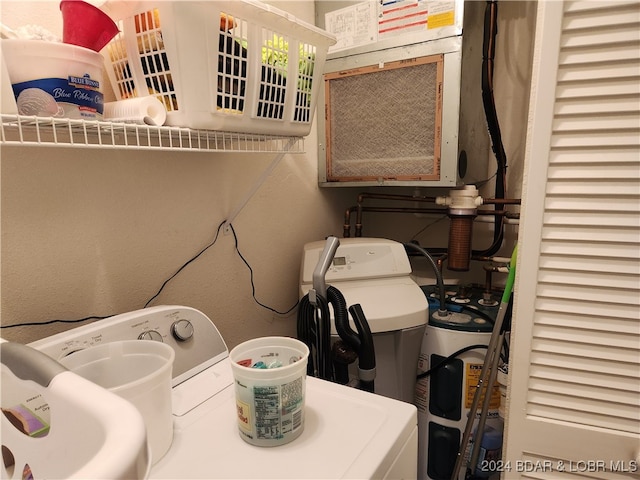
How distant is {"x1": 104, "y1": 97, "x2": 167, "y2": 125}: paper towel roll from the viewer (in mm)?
774

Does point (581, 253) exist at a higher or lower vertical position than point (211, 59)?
lower

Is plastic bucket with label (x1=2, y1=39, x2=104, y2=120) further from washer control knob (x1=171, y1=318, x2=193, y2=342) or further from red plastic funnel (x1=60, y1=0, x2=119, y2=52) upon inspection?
washer control knob (x1=171, y1=318, x2=193, y2=342)

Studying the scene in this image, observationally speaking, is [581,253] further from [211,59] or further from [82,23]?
[82,23]

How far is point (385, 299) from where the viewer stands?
4.50 ft

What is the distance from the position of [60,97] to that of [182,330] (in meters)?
0.54

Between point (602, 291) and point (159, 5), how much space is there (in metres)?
1.18

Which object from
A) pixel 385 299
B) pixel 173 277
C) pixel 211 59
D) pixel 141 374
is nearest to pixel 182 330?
pixel 141 374

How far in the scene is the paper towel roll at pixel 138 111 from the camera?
2.54 ft

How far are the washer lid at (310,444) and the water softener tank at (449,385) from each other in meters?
0.70

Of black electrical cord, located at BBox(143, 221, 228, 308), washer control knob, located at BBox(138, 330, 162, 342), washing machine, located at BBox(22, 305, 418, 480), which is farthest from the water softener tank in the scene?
washer control knob, located at BBox(138, 330, 162, 342)

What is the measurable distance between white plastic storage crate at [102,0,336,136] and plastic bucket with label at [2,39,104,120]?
6.2 inches

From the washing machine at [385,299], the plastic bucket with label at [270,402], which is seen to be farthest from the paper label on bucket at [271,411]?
the washing machine at [385,299]

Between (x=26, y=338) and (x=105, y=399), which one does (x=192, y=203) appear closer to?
(x=26, y=338)

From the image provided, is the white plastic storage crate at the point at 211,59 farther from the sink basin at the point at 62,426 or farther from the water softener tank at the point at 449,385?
the water softener tank at the point at 449,385
